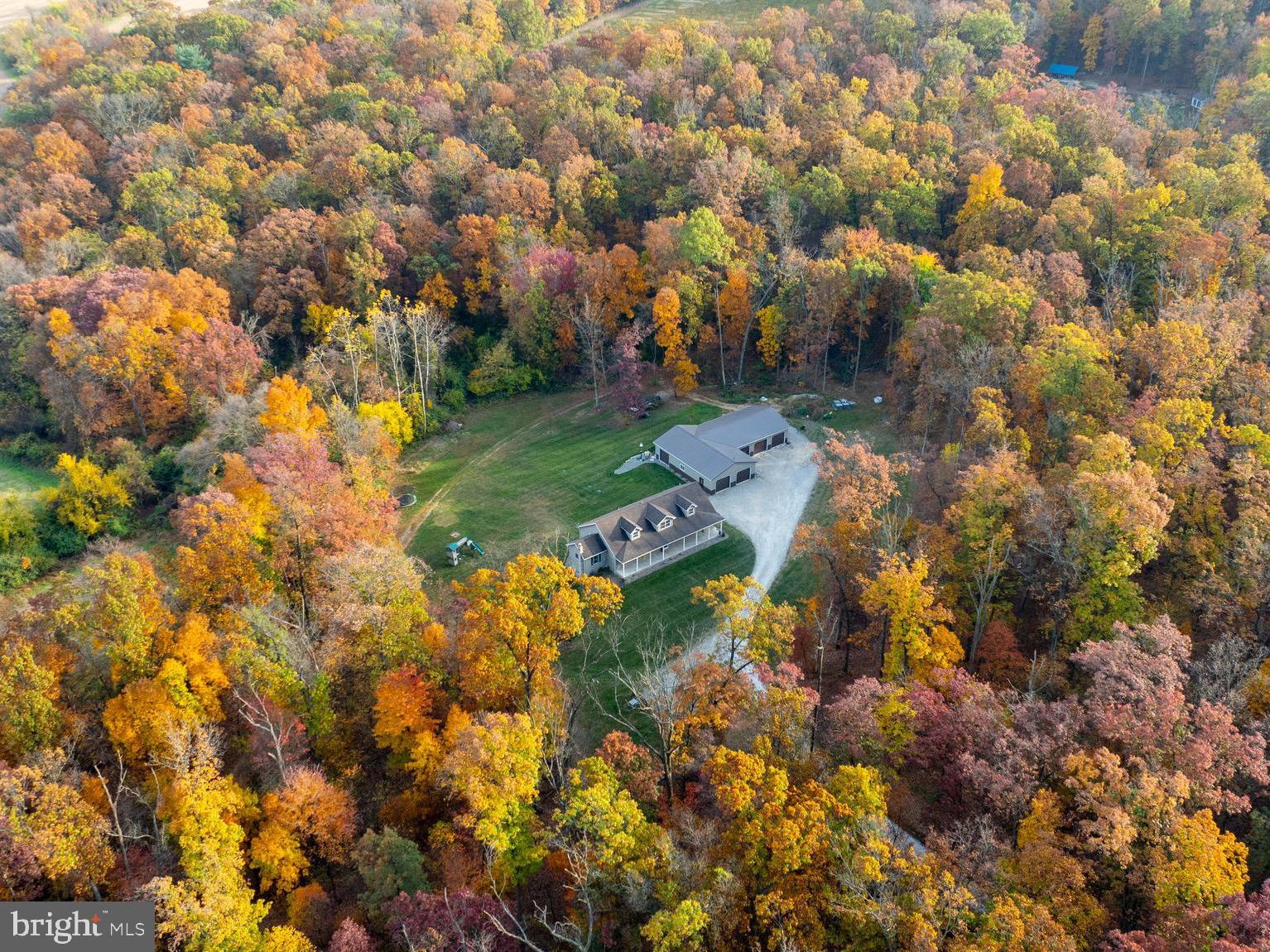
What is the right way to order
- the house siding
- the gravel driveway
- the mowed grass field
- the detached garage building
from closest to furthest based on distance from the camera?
the mowed grass field
the house siding
the gravel driveway
the detached garage building

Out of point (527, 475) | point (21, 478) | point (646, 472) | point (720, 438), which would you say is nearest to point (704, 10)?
point (720, 438)

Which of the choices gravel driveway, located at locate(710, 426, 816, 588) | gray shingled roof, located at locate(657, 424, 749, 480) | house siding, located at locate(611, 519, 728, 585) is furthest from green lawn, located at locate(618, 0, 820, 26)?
house siding, located at locate(611, 519, 728, 585)

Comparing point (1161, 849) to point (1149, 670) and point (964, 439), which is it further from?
point (964, 439)

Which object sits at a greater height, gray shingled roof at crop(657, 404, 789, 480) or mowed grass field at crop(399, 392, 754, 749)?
gray shingled roof at crop(657, 404, 789, 480)

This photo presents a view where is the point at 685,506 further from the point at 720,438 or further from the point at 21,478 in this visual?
the point at 21,478

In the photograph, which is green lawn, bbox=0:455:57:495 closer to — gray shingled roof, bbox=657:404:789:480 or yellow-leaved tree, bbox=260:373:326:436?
yellow-leaved tree, bbox=260:373:326:436

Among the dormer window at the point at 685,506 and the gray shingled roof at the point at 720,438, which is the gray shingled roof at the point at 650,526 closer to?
the dormer window at the point at 685,506

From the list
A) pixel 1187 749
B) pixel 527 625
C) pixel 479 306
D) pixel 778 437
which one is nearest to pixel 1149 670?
pixel 1187 749
